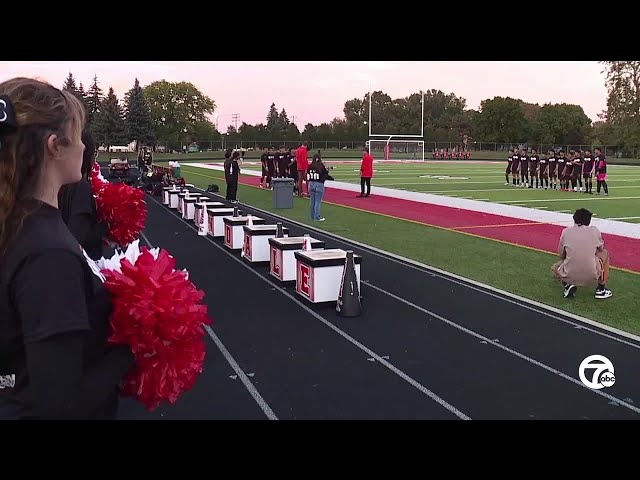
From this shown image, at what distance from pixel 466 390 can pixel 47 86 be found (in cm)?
406

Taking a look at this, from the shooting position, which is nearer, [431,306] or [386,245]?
[431,306]

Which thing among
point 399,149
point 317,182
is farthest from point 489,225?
point 399,149

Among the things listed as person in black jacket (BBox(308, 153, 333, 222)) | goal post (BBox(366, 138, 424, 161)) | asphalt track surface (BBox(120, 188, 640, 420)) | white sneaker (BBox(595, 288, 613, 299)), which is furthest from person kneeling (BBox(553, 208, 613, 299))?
goal post (BBox(366, 138, 424, 161))

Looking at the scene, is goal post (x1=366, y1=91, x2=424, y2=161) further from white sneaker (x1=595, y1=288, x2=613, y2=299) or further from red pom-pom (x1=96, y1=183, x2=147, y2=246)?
red pom-pom (x1=96, y1=183, x2=147, y2=246)

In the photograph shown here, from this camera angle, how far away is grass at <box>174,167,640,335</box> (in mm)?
7274

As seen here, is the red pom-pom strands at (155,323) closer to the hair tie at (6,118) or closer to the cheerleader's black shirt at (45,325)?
the cheerleader's black shirt at (45,325)

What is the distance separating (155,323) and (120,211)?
382 cm

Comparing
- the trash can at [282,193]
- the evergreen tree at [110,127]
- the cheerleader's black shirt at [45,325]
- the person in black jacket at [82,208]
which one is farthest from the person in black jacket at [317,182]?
the evergreen tree at [110,127]

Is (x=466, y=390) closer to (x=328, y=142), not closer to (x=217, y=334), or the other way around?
(x=217, y=334)

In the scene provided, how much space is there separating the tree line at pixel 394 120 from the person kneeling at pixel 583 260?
69.6m

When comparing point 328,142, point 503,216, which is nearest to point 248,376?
point 503,216

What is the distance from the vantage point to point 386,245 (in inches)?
458

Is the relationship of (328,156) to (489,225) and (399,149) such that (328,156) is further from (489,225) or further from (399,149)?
(489,225)

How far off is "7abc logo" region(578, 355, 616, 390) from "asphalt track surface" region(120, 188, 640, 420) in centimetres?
7
